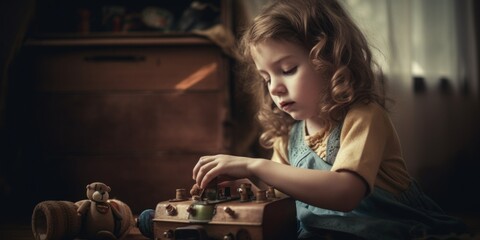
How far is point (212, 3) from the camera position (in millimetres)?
1989

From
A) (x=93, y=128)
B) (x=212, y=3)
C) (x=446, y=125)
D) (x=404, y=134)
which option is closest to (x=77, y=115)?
(x=93, y=128)

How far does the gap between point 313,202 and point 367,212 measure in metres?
0.15

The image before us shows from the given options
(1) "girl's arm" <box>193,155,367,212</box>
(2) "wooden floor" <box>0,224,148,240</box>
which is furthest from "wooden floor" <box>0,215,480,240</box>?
(1) "girl's arm" <box>193,155,367,212</box>

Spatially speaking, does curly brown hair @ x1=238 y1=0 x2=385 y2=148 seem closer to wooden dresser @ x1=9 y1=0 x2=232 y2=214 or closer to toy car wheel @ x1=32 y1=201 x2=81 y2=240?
toy car wheel @ x1=32 y1=201 x2=81 y2=240

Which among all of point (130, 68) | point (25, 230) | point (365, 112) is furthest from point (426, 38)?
point (25, 230)

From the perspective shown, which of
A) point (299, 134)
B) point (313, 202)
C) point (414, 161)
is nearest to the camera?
point (313, 202)

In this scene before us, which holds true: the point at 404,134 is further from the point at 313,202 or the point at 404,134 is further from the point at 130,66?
the point at 313,202

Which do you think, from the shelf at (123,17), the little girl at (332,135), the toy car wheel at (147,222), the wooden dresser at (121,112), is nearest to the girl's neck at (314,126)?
the little girl at (332,135)

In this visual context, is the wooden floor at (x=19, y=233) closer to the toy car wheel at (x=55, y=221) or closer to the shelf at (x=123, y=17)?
the toy car wheel at (x=55, y=221)

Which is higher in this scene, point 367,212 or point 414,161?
point 367,212

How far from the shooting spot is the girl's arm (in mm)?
809

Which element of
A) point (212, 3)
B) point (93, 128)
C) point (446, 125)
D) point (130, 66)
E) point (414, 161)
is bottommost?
point (414, 161)

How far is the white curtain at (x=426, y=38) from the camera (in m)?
1.92

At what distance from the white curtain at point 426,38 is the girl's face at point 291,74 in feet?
3.38
